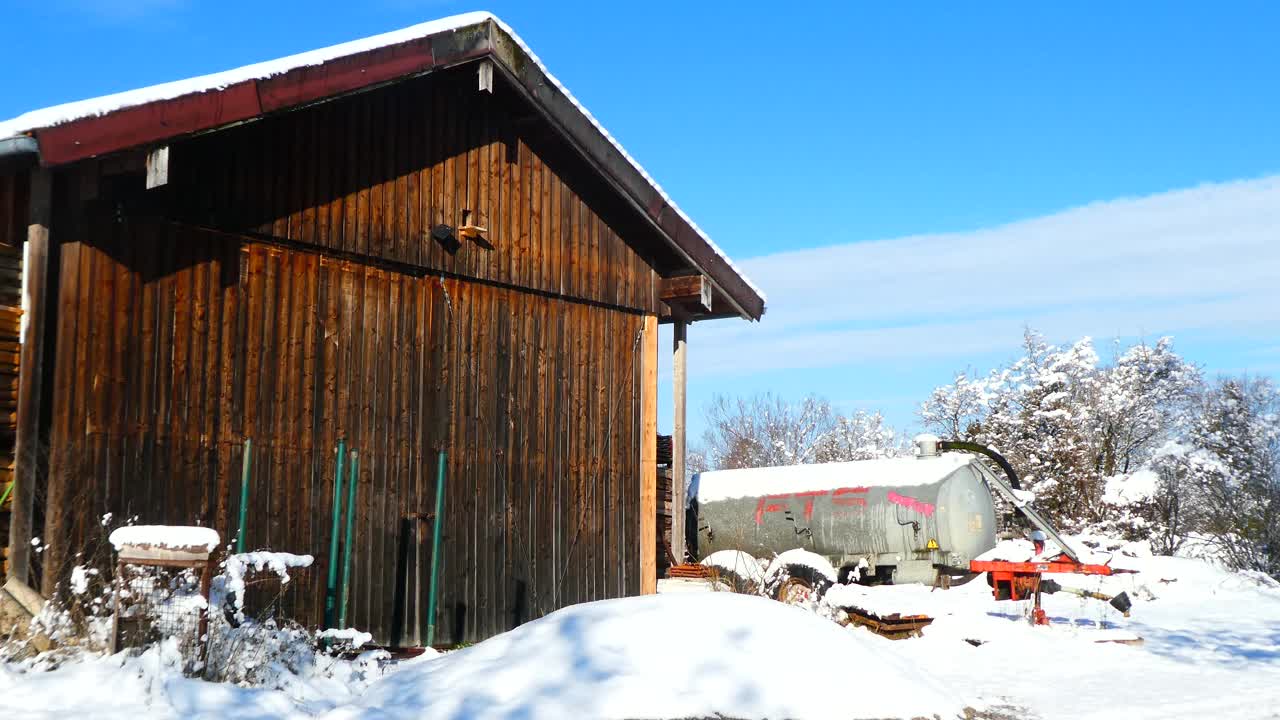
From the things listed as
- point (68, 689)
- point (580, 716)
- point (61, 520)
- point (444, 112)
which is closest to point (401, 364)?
point (444, 112)

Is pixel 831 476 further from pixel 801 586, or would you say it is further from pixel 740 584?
pixel 740 584

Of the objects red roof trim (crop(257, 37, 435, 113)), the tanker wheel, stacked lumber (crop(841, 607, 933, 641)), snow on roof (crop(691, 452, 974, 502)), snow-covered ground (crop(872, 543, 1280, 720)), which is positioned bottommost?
snow-covered ground (crop(872, 543, 1280, 720))

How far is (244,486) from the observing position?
10.8m

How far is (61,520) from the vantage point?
959 cm

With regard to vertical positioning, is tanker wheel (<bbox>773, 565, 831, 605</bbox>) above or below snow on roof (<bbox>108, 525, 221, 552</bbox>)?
below

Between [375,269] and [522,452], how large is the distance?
111 inches

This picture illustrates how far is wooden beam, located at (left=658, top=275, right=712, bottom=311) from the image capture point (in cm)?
1466

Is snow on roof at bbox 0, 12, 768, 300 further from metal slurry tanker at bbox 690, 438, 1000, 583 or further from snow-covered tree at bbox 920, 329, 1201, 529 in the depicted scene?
snow-covered tree at bbox 920, 329, 1201, 529

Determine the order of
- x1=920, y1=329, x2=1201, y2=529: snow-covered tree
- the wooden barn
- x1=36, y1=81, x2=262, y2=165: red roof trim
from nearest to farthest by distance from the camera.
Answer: x1=36, y1=81, x2=262, y2=165: red roof trim, the wooden barn, x1=920, y1=329, x2=1201, y2=529: snow-covered tree

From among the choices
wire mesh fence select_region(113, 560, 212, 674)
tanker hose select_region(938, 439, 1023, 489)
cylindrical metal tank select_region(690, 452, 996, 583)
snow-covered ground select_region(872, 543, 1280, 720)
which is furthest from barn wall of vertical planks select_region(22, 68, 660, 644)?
tanker hose select_region(938, 439, 1023, 489)

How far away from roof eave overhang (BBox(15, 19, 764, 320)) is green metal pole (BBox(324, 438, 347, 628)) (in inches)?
139

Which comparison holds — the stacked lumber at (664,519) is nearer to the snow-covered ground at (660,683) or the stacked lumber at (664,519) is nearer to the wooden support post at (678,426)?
the wooden support post at (678,426)

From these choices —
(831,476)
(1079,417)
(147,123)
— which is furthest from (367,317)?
(1079,417)

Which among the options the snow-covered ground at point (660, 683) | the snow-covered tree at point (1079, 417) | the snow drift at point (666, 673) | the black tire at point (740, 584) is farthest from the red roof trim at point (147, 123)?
the snow-covered tree at point (1079, 417)
